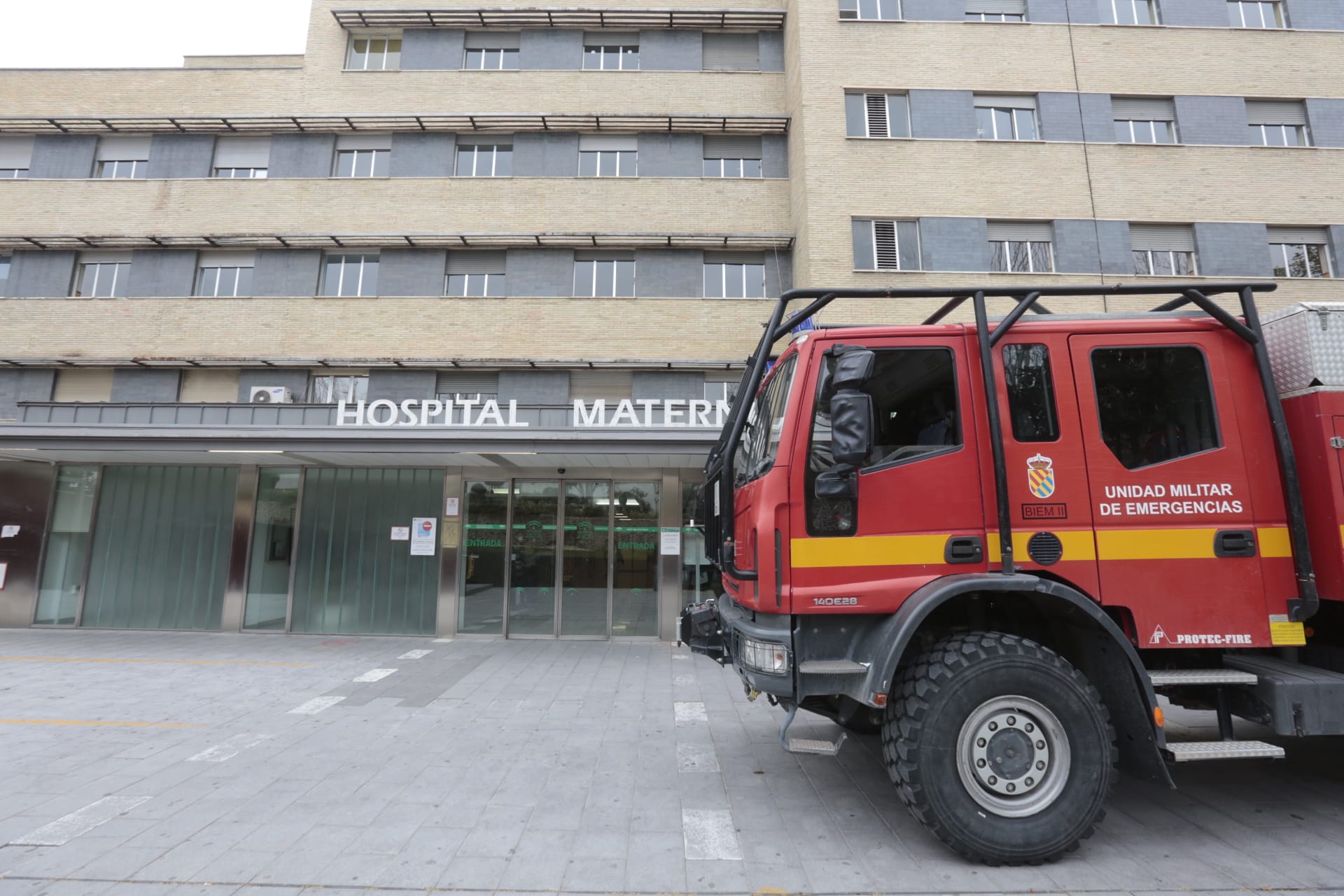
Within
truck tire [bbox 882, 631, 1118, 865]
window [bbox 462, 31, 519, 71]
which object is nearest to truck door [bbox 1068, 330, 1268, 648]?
truck tire [bbox 882, 631, 1118, 865]

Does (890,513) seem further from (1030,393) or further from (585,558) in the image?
(585,558)

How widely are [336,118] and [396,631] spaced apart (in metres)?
12.0

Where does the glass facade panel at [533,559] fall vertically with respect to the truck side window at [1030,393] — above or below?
below

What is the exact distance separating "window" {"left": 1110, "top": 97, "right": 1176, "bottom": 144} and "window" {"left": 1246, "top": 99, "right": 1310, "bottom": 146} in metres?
1.79

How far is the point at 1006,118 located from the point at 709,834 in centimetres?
1613

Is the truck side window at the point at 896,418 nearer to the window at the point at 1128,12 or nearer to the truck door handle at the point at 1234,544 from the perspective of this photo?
the truck door handle at the point at 1234,544

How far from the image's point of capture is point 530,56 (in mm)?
15305

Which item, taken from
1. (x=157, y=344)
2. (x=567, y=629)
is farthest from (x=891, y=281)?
(x=157, y=344)

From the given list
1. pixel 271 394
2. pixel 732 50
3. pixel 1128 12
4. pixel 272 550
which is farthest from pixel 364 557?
pixel 1128 12

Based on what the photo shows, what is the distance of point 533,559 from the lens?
37.8 feet

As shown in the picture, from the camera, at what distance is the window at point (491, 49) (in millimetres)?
15469

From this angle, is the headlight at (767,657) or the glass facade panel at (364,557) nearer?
the headlight at (767,657)

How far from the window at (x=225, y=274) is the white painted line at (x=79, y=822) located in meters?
13.2

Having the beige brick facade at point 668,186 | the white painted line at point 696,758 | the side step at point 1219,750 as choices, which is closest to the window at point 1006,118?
the beige brick facade at point 668,186
